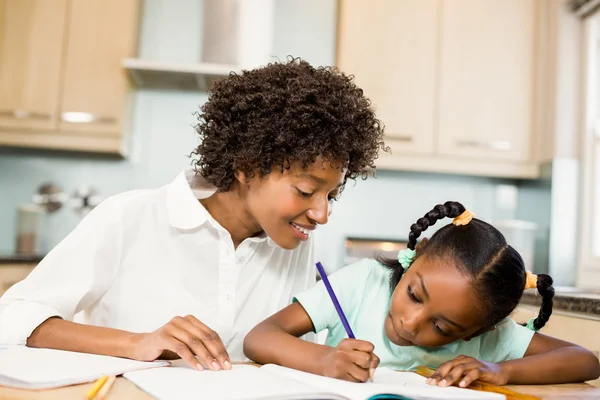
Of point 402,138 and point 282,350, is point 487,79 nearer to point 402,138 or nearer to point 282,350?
point 402,138

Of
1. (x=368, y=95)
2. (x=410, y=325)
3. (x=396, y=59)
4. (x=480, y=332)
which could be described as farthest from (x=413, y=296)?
(x=396, y=59)

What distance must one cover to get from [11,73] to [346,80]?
218 centimetres

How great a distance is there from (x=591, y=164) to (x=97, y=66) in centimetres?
230

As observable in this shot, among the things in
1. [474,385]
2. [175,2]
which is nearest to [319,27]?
[175,2]

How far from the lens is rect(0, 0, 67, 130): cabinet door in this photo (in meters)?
2.91

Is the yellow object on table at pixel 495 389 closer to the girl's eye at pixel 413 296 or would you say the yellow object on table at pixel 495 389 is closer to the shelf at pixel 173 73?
the girl's eye at pixel 413 296

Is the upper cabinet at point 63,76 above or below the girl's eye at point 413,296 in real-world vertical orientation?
above

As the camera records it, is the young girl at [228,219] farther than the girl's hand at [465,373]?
Yes

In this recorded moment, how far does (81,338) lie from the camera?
0.95 metres

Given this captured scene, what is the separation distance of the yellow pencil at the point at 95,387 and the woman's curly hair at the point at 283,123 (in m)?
0.57

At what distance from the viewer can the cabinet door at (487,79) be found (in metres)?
3.08

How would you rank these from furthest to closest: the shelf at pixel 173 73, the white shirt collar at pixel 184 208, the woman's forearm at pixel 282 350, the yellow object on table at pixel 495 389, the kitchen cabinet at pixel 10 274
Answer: the shelf at pixel 173 73, the kitchen cabinet at pixel 10 274, the white shirt collar at pixel 184 208, the woman's forearm at pixel 282 350, the yellow object on table at pixel 495 389

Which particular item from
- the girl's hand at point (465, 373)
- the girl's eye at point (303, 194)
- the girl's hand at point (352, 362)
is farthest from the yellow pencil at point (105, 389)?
the girl's eye at point (303, 194)

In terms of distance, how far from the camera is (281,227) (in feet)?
3.86
